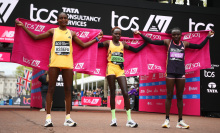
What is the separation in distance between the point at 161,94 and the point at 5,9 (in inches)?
291

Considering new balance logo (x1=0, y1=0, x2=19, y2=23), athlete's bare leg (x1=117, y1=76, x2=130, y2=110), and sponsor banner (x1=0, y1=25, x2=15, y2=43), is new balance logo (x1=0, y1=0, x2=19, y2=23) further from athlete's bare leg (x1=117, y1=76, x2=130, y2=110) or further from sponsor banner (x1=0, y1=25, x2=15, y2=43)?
athlete's bare leg (x1=117, y1=76, x2=130, y2=110)

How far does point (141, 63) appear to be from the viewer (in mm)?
7496

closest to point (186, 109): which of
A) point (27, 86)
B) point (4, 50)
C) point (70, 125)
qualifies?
point (70, 125)

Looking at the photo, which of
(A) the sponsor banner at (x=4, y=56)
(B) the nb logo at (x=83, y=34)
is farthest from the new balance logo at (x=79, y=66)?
(A) the sponsor banner at (x=4, y=56)

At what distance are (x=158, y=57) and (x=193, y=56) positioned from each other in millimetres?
939

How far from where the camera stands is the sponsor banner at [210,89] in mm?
10414

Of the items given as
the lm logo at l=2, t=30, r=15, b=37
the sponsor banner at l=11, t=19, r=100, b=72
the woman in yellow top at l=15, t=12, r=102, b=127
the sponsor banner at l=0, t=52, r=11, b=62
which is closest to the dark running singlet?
the sponsor banner at l=11, t=19, r=100, b=72

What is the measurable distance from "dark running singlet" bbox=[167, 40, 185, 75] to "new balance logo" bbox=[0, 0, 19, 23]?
526 cm

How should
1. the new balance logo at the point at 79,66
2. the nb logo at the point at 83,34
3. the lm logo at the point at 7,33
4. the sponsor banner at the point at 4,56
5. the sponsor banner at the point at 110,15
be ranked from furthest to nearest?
1. the sponsor banner at the point at 4,56
2. the lm logo at the point at 7,33
3. the sponsor banner at the point at 110,15
4. the nb logo at the point at 83,34
5. the new balance logo at the point at 79,66

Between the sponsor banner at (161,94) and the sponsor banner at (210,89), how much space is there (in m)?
0.18

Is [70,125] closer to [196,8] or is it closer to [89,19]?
[89,19]

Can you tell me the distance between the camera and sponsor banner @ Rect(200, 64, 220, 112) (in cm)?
1041

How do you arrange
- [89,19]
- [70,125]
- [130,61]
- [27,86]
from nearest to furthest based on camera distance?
[70,125], [130,61], [89,19], [27,86]

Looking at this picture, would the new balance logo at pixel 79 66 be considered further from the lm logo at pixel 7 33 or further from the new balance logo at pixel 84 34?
the lm logo at pixel 7 33
